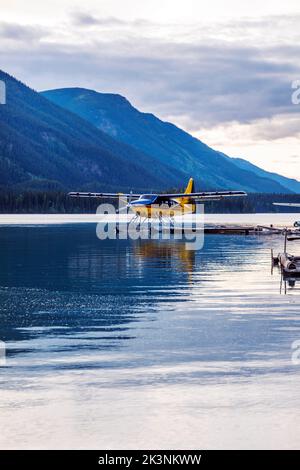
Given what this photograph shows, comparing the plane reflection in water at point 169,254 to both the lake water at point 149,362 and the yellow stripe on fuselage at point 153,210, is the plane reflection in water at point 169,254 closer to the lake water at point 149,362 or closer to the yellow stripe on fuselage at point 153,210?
the lake water at point 149,362

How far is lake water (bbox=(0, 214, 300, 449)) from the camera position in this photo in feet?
38.7

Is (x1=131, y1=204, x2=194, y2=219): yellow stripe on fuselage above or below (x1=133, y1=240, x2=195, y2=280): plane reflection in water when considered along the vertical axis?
above

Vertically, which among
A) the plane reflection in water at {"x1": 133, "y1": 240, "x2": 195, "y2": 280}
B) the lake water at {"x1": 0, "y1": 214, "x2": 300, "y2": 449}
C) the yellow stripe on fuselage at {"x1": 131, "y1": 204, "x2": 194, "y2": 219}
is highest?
the yellow stripe on fuselage at {"x1": 131, "y1": 204, "x2": 194, "y2": 219}

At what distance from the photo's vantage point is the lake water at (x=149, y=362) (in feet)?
38.7

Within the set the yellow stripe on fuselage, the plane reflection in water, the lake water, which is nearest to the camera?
the lake water

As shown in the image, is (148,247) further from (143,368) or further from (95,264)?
(143,368)

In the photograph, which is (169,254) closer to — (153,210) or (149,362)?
(153,210)

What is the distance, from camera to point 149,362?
53.3 ft

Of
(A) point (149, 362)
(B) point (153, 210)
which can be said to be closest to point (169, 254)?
(B) point (153, 210)

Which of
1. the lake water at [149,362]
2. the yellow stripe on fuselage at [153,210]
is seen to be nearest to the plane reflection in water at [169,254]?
the lake water at [149,362]

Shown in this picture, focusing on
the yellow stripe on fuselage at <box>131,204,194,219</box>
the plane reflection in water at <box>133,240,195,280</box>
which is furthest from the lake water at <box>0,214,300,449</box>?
the yellow stripe on fuselage at <box>131,204,194,219</box>

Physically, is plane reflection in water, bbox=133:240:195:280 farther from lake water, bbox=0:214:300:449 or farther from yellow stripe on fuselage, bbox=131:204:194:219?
yellow stripe on fuselage, bbox=131:204:194:219
